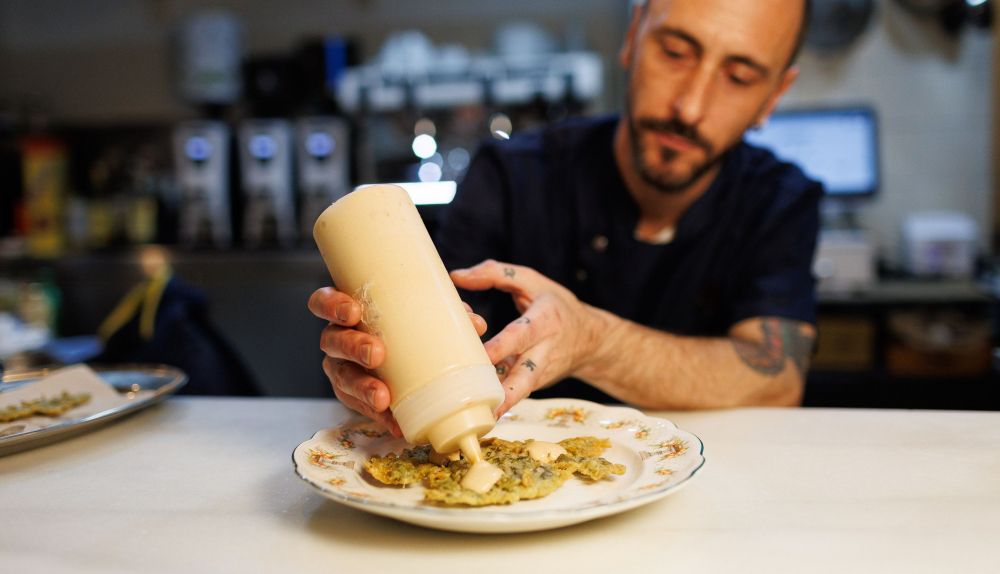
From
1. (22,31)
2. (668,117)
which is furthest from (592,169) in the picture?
(22,31)

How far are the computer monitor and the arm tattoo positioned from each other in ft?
6.20

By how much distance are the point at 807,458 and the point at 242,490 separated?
0.61 metres

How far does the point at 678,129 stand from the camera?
4.68 feet

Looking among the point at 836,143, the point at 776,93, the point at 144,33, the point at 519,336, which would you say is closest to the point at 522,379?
the point at 519,336

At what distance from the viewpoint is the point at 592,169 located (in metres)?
1.68

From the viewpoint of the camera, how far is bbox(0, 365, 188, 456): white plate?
3.19ft

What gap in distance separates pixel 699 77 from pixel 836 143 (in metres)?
2.05

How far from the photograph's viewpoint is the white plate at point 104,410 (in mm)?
973

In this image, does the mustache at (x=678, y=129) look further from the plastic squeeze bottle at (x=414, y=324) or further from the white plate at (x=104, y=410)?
the white plate at (x=104, y=410)

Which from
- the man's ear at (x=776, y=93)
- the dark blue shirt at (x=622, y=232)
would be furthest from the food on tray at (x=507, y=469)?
the man's ear at (x=776, y=93)

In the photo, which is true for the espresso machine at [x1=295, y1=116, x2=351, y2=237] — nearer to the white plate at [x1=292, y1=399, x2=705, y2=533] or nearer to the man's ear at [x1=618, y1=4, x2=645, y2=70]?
the man's ear at [x1=618, y1=4, x2=645, y2=70]

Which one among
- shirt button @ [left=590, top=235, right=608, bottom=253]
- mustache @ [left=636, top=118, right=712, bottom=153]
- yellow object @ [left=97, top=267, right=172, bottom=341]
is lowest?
yellow object @ [left=97, top=267, right=172, bottom=341]

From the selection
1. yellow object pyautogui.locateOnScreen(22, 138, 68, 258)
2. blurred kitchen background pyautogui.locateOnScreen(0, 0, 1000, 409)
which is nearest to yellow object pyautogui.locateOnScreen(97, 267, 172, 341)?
blurred kitchen background pyautogui.locateOnScreen(0, 0, 1000, 409)

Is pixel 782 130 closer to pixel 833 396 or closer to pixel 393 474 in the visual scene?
pixel 833 396
